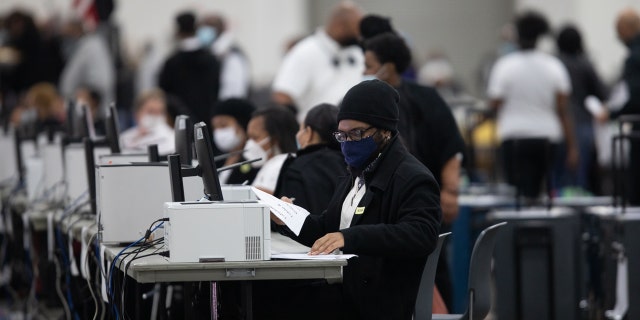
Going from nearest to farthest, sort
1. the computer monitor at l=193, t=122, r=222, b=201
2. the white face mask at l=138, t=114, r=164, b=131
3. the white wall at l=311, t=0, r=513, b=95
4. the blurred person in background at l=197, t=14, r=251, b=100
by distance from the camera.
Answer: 1. the computer monitor at l=193, t=122, r=222, b=201
2. the white face mask at l=138, t=114, r=164, b=131
3. the blurred person in background at l=197, t=14, r=251, b=100
4. the white wall at l=311, t=0, r=513, b=95

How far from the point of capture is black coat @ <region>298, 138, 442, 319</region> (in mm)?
5477

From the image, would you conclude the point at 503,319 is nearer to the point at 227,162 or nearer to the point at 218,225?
the point at 227,162

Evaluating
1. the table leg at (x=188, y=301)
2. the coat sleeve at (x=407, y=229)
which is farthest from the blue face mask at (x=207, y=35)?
the coat sleeve at (x=407, y=229)

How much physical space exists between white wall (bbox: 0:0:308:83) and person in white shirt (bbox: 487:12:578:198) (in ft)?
31.8

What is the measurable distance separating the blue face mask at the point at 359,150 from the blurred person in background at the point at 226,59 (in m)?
6.78

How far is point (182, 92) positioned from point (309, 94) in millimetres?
2782

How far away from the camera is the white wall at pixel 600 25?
1920 centimetres

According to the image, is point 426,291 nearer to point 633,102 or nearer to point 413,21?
point 633,102

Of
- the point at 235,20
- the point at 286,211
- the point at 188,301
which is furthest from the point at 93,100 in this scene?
the point at 235,20

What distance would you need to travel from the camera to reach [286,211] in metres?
5.68

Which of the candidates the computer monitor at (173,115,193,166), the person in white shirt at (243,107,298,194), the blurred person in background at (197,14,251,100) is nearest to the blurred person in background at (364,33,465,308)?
the person in white shirt at (243,107,298,194)

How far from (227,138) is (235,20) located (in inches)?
517

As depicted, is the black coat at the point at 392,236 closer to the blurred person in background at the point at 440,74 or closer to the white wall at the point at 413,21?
the white wall at the point at 413,21

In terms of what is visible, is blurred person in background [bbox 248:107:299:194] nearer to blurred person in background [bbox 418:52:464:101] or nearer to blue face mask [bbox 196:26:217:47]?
blue face mask [bbox 196:26:217:47]
